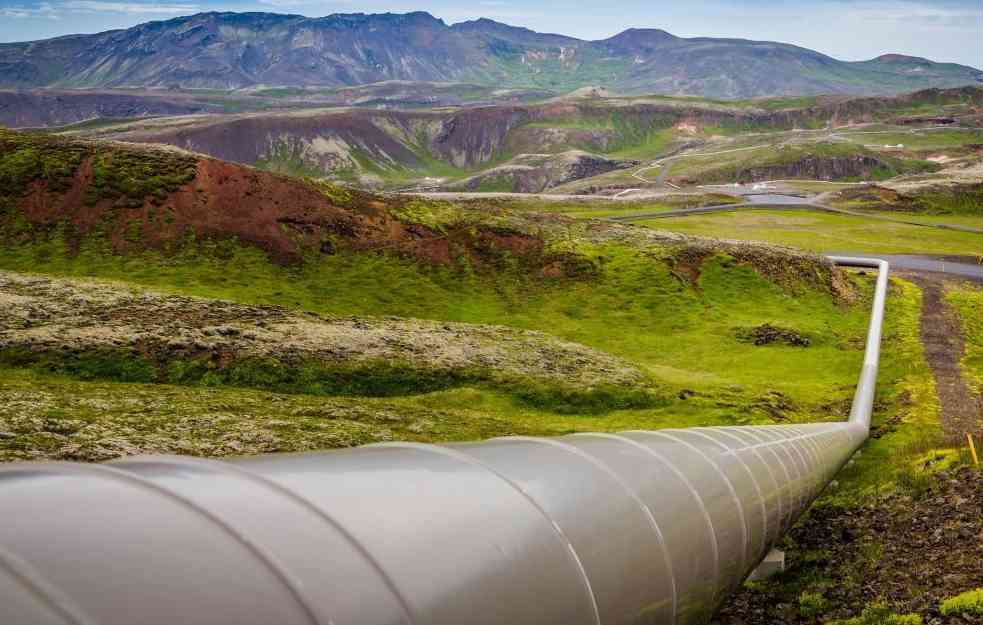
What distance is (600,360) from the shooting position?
48969 mm

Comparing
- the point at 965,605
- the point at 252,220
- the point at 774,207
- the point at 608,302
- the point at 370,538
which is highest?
the point at 370,538

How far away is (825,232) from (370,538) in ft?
422

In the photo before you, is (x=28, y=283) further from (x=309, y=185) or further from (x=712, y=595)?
(x=712, y=595)

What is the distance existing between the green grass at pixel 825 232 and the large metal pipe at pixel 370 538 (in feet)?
337

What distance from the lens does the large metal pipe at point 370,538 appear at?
12.3 ft

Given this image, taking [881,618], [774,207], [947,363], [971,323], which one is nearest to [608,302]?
[947,363]

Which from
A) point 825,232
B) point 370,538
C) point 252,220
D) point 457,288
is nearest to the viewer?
point 370,538

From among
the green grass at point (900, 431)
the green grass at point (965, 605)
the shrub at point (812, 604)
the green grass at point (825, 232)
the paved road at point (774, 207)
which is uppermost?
the paved road at point (774, 207)

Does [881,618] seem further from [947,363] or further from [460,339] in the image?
[947,363]

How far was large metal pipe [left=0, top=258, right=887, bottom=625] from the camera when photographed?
12.3 feet

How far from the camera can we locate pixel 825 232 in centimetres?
12044

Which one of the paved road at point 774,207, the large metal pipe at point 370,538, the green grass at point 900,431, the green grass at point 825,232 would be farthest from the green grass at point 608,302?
the paved road at point 774,207

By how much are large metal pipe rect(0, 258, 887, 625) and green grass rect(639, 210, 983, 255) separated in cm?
10278

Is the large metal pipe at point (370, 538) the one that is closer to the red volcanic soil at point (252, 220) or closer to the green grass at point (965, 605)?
the green grass at point (965, 605)
